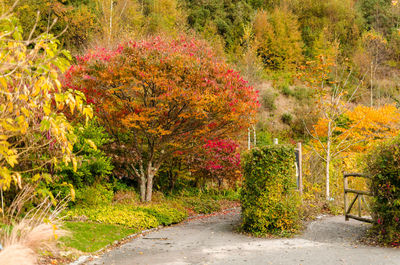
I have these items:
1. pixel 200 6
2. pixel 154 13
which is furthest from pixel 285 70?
pixel 154 13

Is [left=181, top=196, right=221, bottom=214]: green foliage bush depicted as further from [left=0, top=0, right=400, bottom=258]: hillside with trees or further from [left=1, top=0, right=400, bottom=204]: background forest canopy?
[left=1, top=0, right=400, bottom=204]: background forest canopy

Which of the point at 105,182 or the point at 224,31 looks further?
the point at 224,31

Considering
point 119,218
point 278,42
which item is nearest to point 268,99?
point 278,42

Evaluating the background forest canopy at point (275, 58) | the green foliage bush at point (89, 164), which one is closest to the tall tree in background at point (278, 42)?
the background forest canopy at point (275, 58)

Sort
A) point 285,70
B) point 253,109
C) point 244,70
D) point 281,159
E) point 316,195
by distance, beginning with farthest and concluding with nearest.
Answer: point 285,70, point 244,70, point 316,195, point 253,109, point 281,159

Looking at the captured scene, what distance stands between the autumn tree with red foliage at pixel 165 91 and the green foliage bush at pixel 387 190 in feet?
14.6

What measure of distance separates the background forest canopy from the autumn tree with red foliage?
0.75ft

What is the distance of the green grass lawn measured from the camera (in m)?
7.13

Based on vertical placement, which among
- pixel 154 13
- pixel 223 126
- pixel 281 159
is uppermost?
pixel 154 13

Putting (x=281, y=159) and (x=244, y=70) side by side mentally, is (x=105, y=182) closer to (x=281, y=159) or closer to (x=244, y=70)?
(x=281, y=159)

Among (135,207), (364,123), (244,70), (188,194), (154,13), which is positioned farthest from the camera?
(154,13)

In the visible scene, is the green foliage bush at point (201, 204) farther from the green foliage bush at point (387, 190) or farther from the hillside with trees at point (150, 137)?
the green foliage bush at point (387, 190)

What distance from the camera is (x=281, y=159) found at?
8688 mm

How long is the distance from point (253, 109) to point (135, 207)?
15.6 feet
